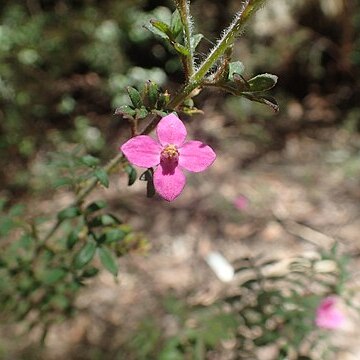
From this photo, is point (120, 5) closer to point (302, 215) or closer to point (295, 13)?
point (295, 13)

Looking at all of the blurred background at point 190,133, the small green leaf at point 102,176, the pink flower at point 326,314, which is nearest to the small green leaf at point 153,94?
the small green leaf at point 102,176

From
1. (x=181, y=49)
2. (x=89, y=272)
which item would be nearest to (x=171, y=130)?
(x=181, y=49)

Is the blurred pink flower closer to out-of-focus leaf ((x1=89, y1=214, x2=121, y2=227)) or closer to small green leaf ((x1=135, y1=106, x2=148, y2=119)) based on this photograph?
out-of-focus leaf ((x1=89, y1=214, x2=121, y2=227))

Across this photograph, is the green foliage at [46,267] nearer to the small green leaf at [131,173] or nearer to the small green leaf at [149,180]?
the small green leaf at [131,173]

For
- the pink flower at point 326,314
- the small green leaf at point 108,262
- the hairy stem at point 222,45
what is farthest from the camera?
the pink flower at point 326,314

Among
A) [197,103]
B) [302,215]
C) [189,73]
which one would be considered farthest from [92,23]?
[189,73]

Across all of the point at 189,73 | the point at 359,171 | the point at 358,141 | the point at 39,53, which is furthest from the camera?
the point at 358,141
